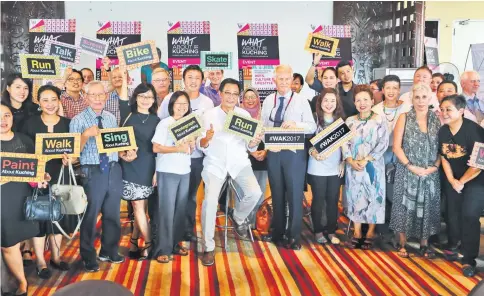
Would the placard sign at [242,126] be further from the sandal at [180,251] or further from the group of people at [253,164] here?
the sandal at [180,251]

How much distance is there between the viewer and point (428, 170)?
3527 millimetres

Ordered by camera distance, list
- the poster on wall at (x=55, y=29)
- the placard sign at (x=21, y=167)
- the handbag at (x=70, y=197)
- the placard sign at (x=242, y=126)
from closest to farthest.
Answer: the placard sign at (x=21, y=167), the handbag at (x=70, y=197), the placard sign at (x=242, y=126), the poster on wall at (x=55, y=29)

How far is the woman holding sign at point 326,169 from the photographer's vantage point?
12.1ft

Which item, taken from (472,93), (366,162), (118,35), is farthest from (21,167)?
(472,93)

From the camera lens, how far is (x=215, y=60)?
13.8 ft

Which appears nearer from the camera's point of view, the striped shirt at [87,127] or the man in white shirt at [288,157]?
the striped shirt at [87,127]

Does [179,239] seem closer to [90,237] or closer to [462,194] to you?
[90,237]

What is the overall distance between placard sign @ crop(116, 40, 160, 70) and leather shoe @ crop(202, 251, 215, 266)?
5.04 feet

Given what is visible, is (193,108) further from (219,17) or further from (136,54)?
(219,17)

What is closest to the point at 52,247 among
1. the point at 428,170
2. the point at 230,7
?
the point at 428,170

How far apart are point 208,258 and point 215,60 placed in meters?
1.79

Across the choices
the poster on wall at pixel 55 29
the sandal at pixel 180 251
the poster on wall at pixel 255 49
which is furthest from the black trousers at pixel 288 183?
the poster on wall at pixel 55 29

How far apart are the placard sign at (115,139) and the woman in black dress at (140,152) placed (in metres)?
0.11

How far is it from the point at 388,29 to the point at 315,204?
4.25 meters
